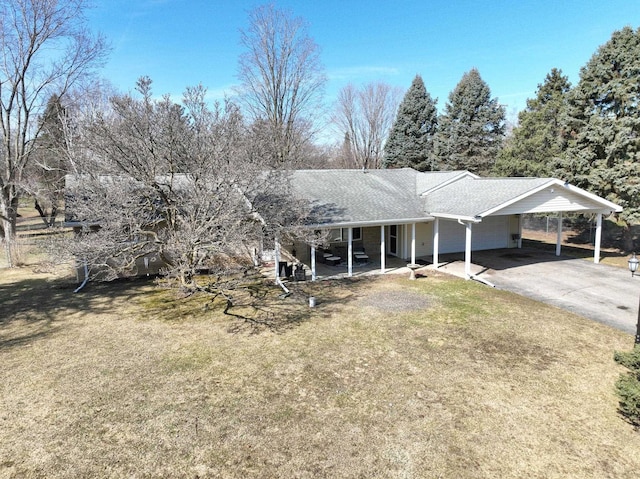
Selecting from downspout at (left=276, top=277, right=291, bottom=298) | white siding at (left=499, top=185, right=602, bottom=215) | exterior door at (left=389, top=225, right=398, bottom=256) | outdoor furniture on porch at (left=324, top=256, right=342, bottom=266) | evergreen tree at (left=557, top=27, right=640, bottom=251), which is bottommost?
downspout at (left=276, top=277, right=291, bottom=298)

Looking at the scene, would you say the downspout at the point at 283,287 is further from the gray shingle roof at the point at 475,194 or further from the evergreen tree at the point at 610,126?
the evergreen tree at the point at 610,126

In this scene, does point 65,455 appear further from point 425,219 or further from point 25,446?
point 425,219

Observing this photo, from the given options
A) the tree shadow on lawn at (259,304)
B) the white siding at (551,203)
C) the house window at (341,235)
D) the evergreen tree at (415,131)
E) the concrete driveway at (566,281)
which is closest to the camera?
the tree shadow on lawn at (259,304)

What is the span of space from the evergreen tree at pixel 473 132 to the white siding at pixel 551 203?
20.1m

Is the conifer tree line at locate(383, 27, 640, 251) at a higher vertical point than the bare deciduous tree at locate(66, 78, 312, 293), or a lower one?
higher

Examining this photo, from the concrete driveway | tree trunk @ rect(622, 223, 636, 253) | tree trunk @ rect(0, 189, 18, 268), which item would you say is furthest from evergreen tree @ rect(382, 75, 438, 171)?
tree trunk @ rect(0, 189, 18, 268)

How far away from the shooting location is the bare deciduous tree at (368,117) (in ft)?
132

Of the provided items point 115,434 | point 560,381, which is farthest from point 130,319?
point 560,381

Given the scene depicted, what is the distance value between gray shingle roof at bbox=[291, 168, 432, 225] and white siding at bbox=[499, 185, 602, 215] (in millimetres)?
3337

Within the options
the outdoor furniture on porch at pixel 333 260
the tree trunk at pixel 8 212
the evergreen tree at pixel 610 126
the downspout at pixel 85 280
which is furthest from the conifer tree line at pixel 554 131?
the tree trunk at pixel 8 212

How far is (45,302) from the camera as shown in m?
12.0

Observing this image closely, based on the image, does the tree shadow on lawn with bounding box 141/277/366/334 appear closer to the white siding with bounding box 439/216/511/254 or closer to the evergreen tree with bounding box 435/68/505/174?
the white siding with bounding box 439/216/511/254

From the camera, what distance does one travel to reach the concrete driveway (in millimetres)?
10430

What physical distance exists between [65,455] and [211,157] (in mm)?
7031
